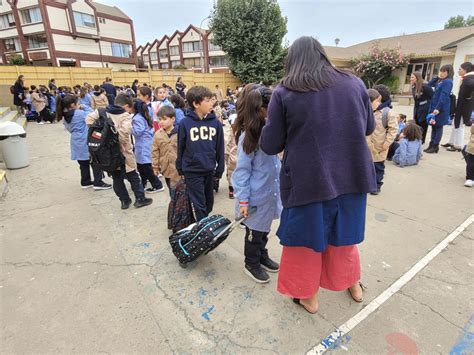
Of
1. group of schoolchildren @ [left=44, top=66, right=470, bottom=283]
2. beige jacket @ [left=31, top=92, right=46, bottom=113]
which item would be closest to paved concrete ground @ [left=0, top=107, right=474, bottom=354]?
group of schoolchildren @ [left=44, top=66, right=470, bottom=283]

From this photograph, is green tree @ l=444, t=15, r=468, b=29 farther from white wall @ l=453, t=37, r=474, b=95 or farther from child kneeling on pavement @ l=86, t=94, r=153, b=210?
child kneeling on pavement @ l=86, t=94, r=153, b=210

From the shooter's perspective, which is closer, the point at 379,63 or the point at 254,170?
the point at 254,170

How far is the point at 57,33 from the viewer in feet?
101

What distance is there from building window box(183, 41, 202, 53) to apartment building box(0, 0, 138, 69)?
526 inches

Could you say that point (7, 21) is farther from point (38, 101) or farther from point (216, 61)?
point (38, 101)

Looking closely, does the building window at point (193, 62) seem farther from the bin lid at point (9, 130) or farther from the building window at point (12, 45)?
the bin lid at point (9, 130)

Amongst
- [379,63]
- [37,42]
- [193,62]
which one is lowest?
[379,63]

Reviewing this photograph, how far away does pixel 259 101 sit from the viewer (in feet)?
6.86

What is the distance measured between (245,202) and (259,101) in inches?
31.1

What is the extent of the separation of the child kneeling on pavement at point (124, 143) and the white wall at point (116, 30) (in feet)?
127

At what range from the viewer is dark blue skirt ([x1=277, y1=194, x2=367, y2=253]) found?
180 cm

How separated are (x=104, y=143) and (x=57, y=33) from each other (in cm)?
3571

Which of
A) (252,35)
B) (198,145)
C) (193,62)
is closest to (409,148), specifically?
(198,145)

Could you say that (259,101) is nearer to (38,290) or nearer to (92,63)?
(38,290)
